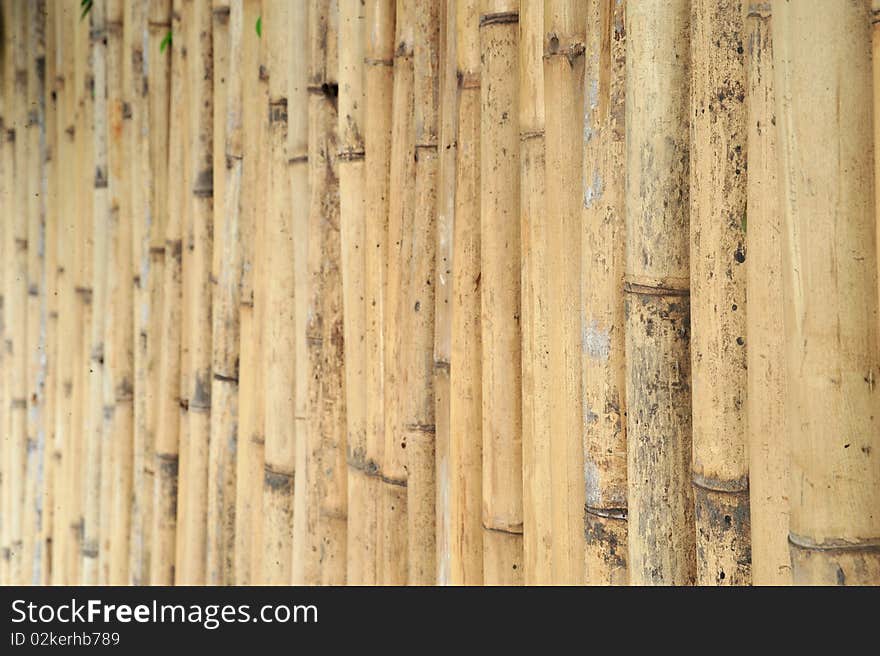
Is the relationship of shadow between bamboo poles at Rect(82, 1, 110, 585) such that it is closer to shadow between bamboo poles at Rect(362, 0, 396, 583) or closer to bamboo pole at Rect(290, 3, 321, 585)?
bamboo pole at Rect(290, 3, 321, 585)

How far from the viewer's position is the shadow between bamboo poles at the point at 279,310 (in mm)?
1153

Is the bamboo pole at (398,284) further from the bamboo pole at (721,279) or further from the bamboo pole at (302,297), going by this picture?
the bamboo pole at (721,279)

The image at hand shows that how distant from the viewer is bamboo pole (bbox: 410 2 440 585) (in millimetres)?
964

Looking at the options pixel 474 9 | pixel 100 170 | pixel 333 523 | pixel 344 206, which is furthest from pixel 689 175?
pixel 100 170

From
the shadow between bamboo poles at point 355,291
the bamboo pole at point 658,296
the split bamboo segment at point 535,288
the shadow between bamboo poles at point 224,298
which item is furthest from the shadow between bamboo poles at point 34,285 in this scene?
the bamboo pole at point 658,296

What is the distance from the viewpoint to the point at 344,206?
1041 mm

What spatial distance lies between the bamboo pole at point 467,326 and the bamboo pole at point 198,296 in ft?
1.68

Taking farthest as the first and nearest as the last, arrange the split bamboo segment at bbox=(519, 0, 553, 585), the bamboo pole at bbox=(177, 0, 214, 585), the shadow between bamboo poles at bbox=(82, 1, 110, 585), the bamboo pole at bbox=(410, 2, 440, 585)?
the shadow between bamboo poles at bbox=(82, 1, 110, 585) < the bamboo pole at bbox=(177, 0, 214, 585) < the bamboo pole at bbox=(410, 2, 440, 585) < the split bamboo segment at bbox=(519, 0, 553, 585)

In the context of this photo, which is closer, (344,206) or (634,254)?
(634,254)

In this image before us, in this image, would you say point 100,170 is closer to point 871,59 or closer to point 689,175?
point 689,175

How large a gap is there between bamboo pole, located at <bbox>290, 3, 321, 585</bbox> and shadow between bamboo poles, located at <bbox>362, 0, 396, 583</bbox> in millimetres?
101

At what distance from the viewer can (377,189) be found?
102 centimetres

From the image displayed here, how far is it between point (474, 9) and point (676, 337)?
1.18ft

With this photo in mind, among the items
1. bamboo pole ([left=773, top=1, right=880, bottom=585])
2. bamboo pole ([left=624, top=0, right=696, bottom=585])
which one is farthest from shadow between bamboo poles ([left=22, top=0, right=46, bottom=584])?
bamboo pole ([left=773, top=1, right=880, bottom=585])
